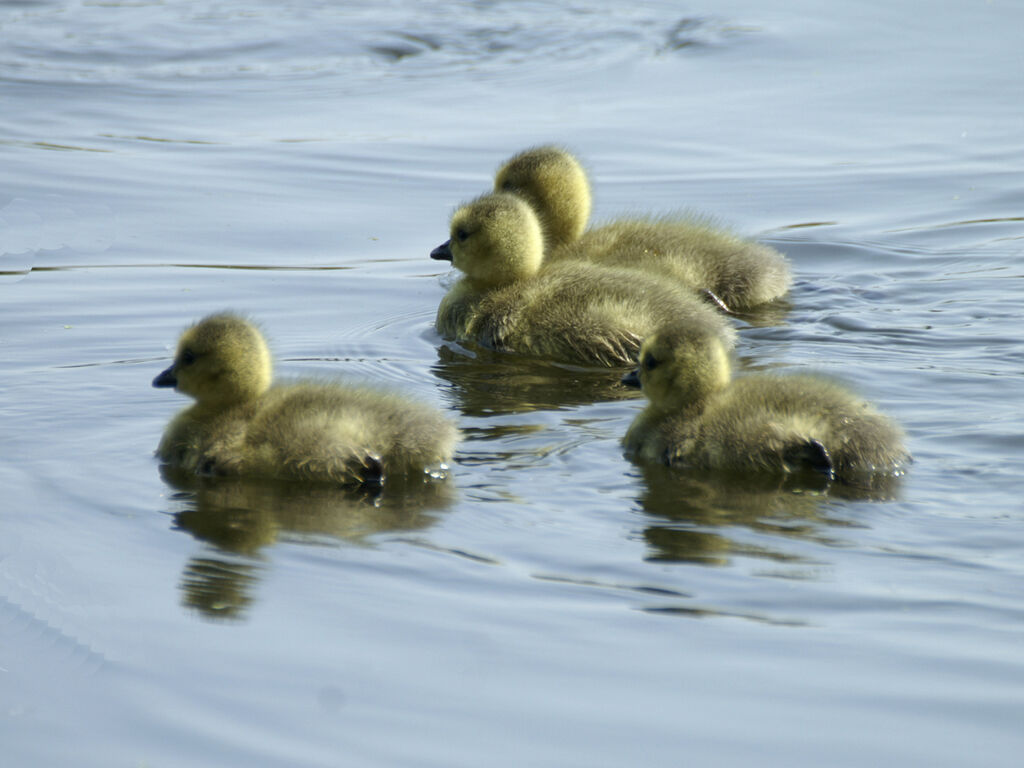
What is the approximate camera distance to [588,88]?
14039 millimetres

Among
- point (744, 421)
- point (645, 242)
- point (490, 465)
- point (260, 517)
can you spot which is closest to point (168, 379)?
point (260, 517)

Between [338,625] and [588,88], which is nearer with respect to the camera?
[338,625]

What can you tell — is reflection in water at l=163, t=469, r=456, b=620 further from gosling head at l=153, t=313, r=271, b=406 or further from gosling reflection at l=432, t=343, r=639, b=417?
gosling reflection at l=432, t=343, r=639, b=417

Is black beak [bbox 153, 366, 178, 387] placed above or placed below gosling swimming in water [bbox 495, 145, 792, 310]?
below

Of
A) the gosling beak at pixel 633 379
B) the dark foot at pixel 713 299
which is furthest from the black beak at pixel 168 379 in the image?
the dark foot at pixel 713 299

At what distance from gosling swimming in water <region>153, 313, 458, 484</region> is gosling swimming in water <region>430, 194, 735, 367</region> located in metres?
1.64

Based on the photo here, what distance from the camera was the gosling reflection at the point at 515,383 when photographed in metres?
6.82

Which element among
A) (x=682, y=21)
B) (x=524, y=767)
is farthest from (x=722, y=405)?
(x=682, y=21)

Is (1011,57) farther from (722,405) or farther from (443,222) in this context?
(722,405)

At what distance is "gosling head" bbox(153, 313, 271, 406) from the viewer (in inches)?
231

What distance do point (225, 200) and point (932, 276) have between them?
458cm

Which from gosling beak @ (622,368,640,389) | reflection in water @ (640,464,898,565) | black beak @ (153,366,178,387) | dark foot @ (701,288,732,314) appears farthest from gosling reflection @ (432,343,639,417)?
black beak @ (153,366,178,387)

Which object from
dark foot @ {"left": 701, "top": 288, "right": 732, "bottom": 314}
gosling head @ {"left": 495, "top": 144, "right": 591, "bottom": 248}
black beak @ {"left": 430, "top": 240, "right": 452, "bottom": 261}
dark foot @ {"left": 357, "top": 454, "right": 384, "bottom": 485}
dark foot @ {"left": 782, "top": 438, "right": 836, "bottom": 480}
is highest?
gosling head @ {"left": 495, "top": 144, "right": 591, "bottom": 248}

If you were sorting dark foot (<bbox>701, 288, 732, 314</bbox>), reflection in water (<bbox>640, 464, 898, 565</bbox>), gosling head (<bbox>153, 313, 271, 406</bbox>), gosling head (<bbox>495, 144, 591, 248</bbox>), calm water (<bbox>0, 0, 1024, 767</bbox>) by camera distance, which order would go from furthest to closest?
gosling head (<bbox>495, 144, 591, 248</bbox>) → dark foot (<bbox>701, 288, 732, 314</bbox>) → gosling head (<bbox>153, 313, 271, 406</bbox>) → reflection in water (<bbox>640, 464, 898, 565</bbox>) → calm water (<bbox>0, 0, 1024, 767</bbox>)
